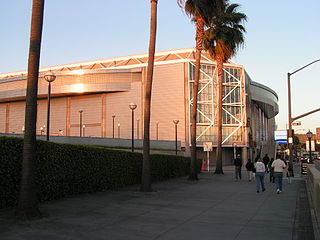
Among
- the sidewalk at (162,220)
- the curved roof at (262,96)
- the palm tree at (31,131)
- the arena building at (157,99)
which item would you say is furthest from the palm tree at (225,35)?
the curved roof at (262,96)

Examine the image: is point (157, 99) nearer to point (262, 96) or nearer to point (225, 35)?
point (262, 96)

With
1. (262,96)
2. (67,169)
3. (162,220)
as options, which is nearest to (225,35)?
(67,169)

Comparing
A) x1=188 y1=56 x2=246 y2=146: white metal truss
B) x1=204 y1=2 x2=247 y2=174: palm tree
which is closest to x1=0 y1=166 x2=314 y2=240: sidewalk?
x1=204 y1=2 x2=247 y2=174: palm tree

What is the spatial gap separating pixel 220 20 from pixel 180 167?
12.3m

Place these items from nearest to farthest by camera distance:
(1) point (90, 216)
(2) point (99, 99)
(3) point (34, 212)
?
1. (3) point (34, 212)
2. (1) point (90, 216)
3. (2) point (99, 99)

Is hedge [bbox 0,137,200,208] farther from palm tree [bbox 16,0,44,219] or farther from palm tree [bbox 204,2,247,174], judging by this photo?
palm tree [bbox 204,2,247,174]

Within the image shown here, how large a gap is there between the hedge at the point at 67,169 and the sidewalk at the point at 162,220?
0.59 m

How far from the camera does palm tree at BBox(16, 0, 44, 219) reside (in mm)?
9281

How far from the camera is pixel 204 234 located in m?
7.96

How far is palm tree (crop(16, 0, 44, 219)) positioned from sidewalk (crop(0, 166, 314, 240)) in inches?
17.5

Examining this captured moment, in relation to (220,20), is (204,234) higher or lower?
lower

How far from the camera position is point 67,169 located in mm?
13320

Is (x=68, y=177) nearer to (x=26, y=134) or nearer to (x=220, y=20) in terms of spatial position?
(x=26, y=134)

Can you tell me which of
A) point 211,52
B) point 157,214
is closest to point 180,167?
point 211,52
